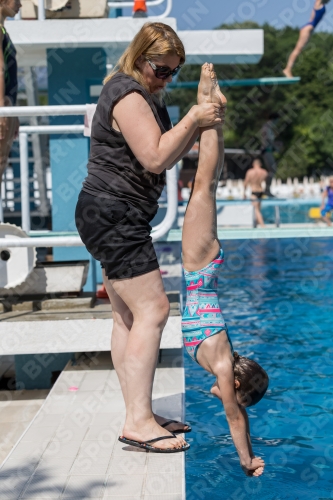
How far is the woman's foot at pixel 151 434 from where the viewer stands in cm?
311

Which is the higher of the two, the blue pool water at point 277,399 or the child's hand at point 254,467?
the child's hand at point 254,467

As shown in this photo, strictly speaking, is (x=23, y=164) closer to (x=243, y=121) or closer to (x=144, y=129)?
(x=144, y=129)

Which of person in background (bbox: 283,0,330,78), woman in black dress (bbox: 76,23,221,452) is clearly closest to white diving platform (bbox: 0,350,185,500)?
woman in black dress (bbox: 76,23,221,452)

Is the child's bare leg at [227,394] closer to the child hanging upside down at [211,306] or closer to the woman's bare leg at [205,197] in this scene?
the child hanging upside down at [211,306]

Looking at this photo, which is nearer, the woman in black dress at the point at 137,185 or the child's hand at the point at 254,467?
the woman in black dress at the point at 137,185

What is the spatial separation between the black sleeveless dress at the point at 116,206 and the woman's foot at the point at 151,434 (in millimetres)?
649

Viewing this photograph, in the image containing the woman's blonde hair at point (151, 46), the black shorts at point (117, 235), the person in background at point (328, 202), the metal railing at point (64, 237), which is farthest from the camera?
the person in background at point (328, 202)

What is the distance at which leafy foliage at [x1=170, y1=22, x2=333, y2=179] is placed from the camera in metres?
58.7

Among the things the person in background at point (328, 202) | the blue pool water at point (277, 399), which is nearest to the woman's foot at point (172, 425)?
the blue pool water at point (277, 399)

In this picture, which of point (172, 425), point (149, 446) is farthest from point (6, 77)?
point (149, 446)

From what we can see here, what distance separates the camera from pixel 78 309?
4.75 metres

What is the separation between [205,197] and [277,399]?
98.7 inches

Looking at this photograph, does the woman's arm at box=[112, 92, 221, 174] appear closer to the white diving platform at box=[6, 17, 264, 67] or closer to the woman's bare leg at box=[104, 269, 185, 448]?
the woman's bare leg at box=[104, 269, 185, 448]

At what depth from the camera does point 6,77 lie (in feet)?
14.4
